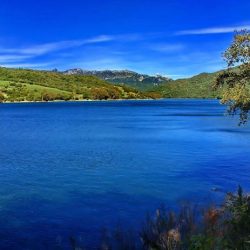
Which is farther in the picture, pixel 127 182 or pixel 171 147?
pixel 171 147

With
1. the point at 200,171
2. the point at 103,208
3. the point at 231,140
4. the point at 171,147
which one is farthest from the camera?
the point at 231,140

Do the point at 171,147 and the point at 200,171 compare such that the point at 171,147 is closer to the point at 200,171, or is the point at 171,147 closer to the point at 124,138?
the point at 124,138

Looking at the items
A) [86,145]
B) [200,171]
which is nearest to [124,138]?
[86,145]

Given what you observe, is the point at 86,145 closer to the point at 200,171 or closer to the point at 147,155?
the point at 147,155

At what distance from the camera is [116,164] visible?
50562 mm

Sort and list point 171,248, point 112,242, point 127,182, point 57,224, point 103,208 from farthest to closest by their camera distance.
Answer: point 127,182 < point 103,208 < point 57,224 < point 112,242 < point 171,248

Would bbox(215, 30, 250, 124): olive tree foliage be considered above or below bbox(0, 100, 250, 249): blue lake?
above

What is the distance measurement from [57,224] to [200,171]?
897 inches

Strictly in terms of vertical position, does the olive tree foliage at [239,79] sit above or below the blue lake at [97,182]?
above

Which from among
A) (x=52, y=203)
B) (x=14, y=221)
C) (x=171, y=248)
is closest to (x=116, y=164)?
(x=52, y=203)

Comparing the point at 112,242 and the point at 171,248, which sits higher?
the point at 171,248

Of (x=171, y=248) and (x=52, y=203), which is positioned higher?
(x=171, y=248)

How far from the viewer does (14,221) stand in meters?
27.1

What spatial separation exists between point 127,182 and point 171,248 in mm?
24109
